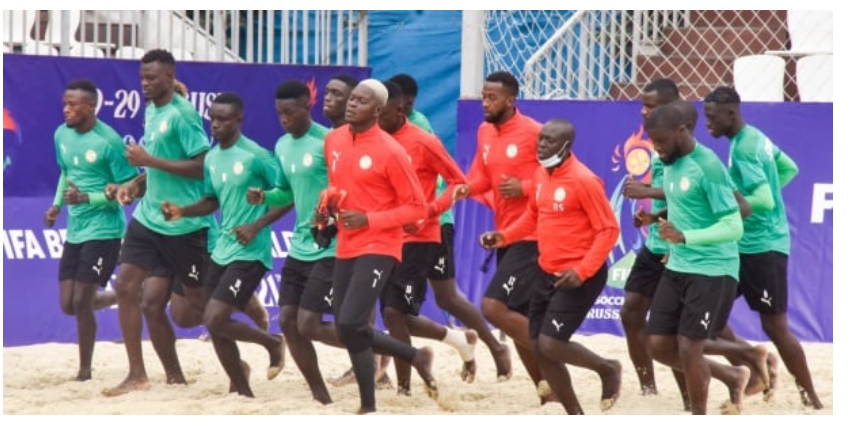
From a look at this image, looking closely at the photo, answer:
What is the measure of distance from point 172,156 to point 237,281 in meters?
1.16

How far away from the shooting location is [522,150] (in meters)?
10.6

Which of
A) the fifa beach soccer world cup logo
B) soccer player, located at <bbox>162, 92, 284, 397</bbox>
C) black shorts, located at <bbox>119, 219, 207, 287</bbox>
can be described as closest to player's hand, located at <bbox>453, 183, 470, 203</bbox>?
soccer player, located at <bbox>162, 92, 284, 397</bbox>

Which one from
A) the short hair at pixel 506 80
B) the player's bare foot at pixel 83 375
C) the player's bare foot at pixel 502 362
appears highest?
the short hair at pixel 506 80

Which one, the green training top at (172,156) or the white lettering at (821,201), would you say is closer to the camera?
the green training top at (172,156)

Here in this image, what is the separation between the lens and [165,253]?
1088cm

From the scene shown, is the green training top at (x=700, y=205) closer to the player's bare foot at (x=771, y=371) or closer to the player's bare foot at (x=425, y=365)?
the player's bare foot at (x=771, y=371)

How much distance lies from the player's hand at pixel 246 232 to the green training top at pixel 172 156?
0.75 meters

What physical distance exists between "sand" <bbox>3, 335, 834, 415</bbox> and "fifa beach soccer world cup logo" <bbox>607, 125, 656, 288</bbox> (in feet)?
2.03

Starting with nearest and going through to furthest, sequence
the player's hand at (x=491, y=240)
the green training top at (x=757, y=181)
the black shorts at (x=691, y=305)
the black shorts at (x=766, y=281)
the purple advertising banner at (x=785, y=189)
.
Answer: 1. the black shorts at (x=691, y=305)
2. the green training top at (x=757, y=181)
3. the player's hand at (x=491, y=240)
4. the black shorts at (x=766, y=281)
5. the purple advertising banner at (x=785, y=189)

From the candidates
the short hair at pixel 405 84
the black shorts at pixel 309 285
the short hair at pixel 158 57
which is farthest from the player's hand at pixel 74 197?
the short hair at pixel 405 84

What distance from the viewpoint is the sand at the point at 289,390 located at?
10.2 meters

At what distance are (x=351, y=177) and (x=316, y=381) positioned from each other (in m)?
1.46

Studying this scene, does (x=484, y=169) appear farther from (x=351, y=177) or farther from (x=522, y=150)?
(x=351, y=177)

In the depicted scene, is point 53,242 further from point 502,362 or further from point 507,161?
point 507,161
